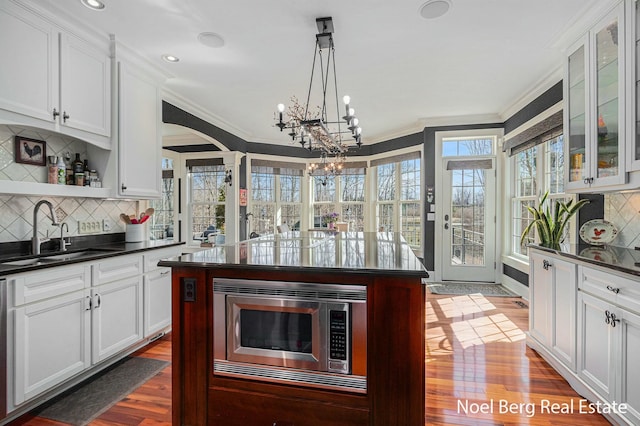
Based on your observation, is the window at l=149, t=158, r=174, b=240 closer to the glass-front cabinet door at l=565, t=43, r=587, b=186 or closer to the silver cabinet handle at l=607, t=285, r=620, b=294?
the glass-front cabinet door at l=565, t=43, r=587, b=186

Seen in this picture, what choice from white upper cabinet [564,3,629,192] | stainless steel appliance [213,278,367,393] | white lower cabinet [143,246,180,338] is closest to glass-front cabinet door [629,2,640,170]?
white upper cabinet [564,3,629,192]

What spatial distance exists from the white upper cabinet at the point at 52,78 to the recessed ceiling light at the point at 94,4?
293 millimetres

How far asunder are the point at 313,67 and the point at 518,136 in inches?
114

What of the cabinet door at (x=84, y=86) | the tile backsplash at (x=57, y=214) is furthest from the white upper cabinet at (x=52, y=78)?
the tile backsplash at (x=57, y=214)

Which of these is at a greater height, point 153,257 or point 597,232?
point 597,232

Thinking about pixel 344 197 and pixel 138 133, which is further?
pixel 344 197

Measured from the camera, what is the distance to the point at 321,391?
1448 mm

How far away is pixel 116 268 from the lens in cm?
240

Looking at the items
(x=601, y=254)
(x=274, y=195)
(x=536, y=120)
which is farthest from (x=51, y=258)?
(x=536, y=120)

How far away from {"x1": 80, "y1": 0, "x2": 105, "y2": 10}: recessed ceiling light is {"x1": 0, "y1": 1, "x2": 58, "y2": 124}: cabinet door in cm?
31

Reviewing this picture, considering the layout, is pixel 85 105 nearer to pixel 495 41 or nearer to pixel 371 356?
pixel 371 356

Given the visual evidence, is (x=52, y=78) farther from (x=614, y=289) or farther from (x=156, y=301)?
(x=614, y=289)

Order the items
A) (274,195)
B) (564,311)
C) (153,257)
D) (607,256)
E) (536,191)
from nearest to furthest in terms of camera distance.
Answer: (607,256), (564,311), (153,257), (536,191), (274,195)

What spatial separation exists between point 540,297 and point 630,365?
98 cm
